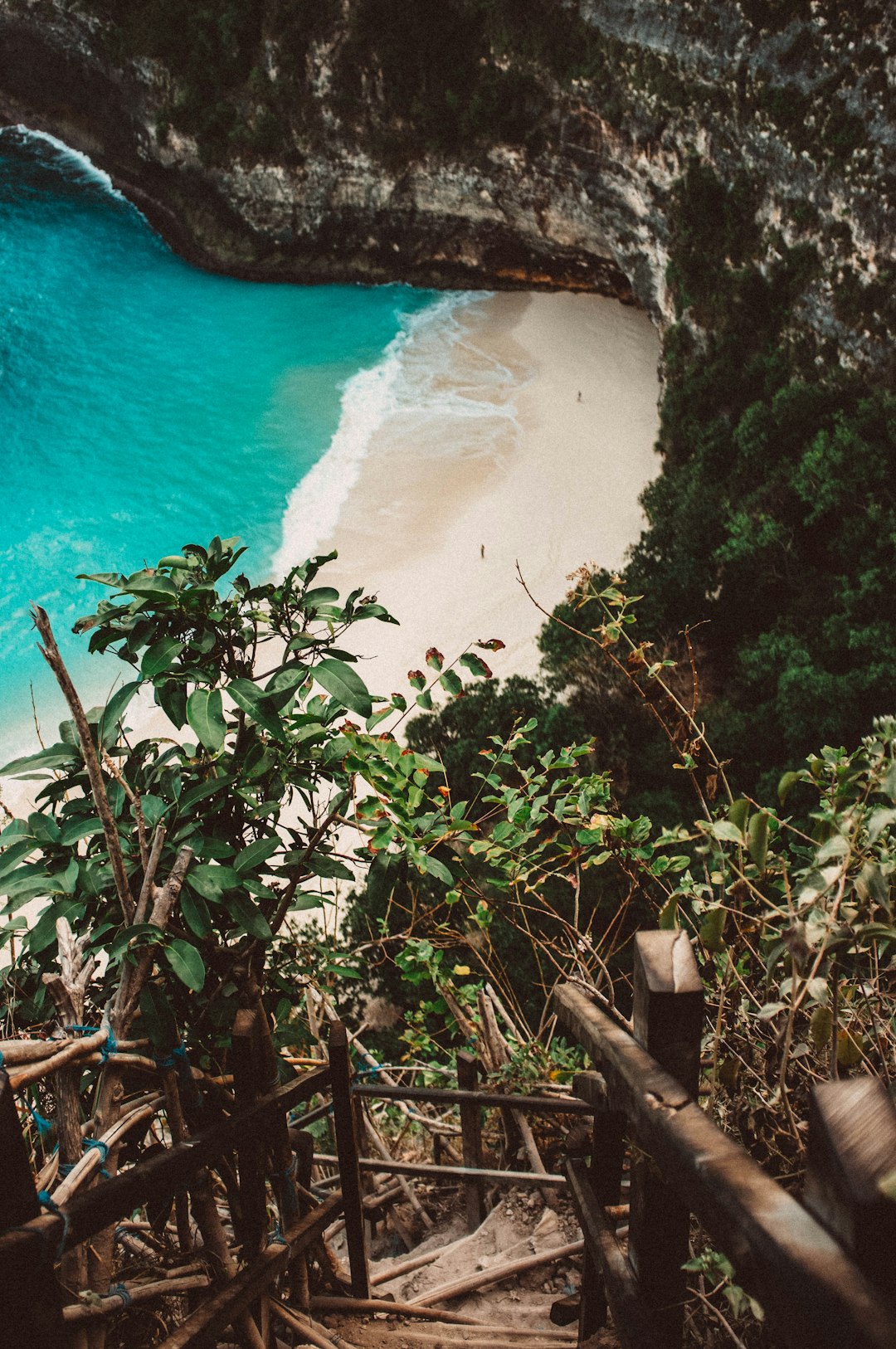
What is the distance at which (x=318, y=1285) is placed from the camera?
3.43 metres

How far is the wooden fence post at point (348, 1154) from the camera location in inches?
125

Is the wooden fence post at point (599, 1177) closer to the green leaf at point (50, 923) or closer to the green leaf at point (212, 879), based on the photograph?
the green leaf at point (212, 879)

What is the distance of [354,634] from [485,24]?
16.4 meters

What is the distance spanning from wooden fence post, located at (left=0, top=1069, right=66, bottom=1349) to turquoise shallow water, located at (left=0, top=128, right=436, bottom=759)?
15.0 metres

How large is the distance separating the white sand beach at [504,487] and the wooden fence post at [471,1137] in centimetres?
1025

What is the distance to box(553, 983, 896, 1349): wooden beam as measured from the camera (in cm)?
98

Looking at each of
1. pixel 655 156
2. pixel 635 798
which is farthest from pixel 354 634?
pixel 655 156

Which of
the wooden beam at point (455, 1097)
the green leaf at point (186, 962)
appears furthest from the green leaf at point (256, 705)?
the wooden beam at point (455, 1097)

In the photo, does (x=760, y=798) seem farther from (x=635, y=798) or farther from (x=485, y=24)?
(x=485, y=24)

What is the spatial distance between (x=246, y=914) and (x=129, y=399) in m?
24.3

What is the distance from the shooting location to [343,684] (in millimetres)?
2775

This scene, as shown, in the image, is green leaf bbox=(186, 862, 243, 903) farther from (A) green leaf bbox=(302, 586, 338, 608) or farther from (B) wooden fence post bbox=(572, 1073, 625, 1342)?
(B) wooden fence post bbox=(572, 1073, 625, 1342)

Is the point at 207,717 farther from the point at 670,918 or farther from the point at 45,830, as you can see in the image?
the point at 670,918

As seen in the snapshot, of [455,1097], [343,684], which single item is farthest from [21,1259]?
[455,1097]
